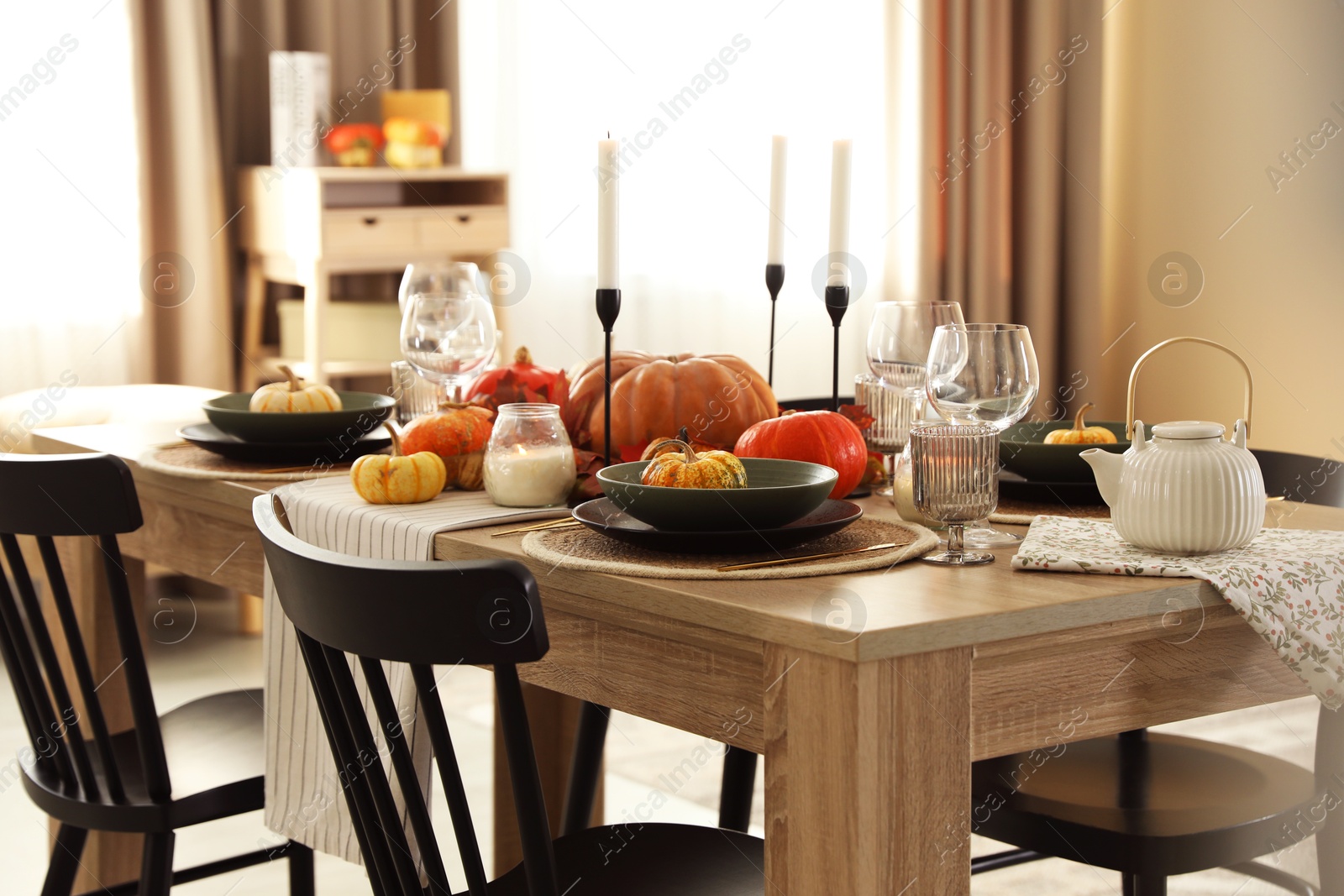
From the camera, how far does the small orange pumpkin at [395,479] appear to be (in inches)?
54.6

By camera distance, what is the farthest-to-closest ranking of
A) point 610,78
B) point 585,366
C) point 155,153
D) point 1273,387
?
point 1273,387, point 610,78, point 155,153, point 585,366

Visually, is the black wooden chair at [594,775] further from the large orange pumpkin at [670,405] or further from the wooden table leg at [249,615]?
the wooden table leg at [249,615]

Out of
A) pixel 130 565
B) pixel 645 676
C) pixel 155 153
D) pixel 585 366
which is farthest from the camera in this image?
pixel 155 153

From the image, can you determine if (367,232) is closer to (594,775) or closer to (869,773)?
(594,775)

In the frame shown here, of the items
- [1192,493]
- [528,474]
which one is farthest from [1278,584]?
[528,474]

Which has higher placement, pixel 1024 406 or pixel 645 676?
pixel 1024 406

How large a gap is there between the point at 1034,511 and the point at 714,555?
0.38 m

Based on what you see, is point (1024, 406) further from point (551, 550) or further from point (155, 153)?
point (155, 153)

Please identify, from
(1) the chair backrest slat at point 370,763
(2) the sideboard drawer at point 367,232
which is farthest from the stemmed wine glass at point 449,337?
(2) the sideboard drawer at point 367,232

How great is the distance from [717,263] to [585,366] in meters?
2.73

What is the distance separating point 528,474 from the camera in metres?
1.35

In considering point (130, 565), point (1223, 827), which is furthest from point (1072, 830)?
point (130, 565)

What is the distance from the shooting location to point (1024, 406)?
1.32 metres

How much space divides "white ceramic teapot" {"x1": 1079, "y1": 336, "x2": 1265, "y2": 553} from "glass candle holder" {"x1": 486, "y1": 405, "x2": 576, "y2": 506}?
538mm
